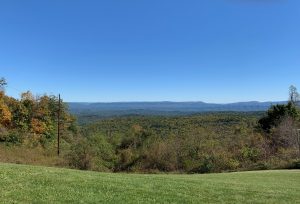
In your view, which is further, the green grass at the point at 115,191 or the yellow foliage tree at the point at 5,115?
the yellow foliage tree at the point at 5,115

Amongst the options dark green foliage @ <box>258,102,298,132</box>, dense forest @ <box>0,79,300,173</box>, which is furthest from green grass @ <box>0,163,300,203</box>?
dark green foliage @ <box>258,102,298,132</box>

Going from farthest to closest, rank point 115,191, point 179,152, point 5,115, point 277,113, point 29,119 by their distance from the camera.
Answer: point 29,119, point 5,115, point 277,113, point 179,152, point 115,191

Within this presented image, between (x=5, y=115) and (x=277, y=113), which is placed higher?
(x=277, y=113)

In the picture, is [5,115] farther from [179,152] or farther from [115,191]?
[115,191]

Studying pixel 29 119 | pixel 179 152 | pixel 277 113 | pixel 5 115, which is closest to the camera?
pixel 179 152

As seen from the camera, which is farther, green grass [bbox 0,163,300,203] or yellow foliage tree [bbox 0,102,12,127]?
yellow foliage tree [bbox 0,102,12,127]

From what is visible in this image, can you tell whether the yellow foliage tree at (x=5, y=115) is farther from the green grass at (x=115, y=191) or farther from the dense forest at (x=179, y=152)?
the green grass at (x=115, y=191)

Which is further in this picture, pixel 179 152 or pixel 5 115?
pixel 5 115

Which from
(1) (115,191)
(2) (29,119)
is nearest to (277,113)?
(2) (29,119)

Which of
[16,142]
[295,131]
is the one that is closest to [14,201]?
[295,131]

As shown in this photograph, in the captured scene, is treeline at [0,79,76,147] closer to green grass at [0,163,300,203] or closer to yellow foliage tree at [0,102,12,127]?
yellow foliage tree at [0,102,12,127]

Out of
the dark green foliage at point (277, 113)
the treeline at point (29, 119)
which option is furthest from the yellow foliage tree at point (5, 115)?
the dark green foliage at point (277, 113)

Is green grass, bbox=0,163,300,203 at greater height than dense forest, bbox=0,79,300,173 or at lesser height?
greater

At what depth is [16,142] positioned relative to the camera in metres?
46.3
